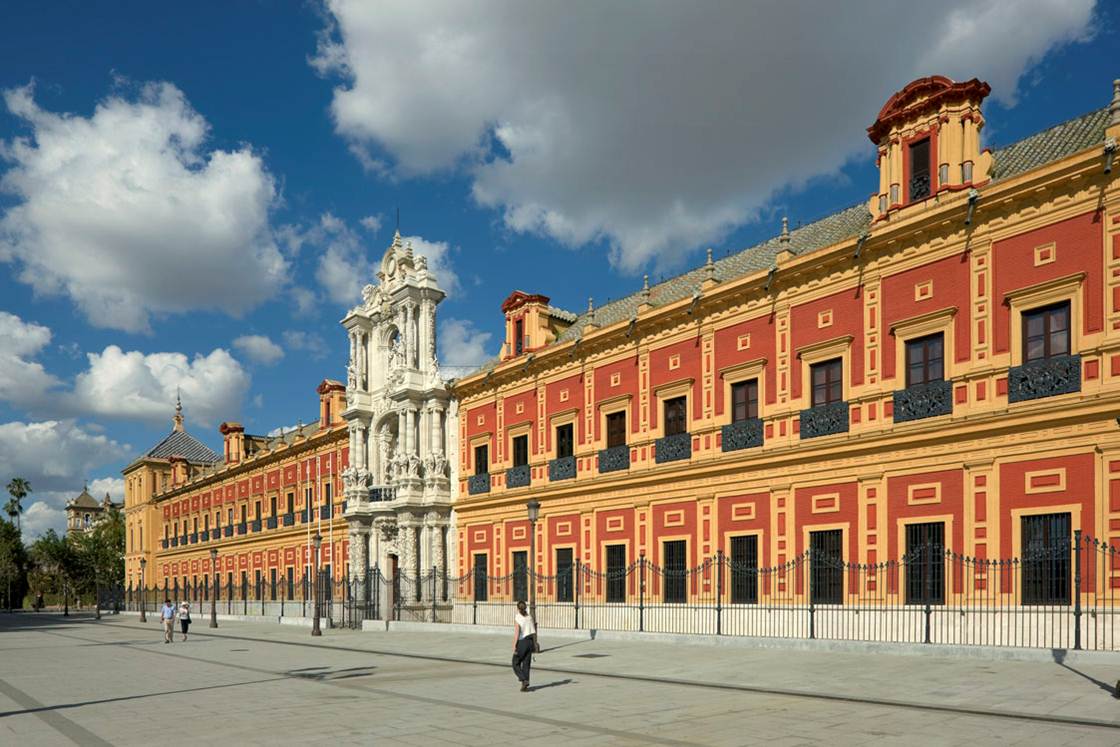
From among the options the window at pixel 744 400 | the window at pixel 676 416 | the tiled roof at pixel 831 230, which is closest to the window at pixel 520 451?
the tiled roof at pixel 831 230

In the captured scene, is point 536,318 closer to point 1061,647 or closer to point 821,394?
point 821,394

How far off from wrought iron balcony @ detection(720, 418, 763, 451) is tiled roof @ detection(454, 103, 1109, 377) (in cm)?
391

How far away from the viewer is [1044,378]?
16594mm

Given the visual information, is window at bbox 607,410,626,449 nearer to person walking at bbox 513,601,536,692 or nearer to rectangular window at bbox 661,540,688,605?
rectangular window at bbox 661,540,688,605

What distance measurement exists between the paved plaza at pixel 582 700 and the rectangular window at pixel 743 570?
2778mm

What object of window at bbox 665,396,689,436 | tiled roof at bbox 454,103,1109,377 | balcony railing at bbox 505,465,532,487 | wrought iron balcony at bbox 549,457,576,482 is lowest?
balcony railing at bbox 505,465,532,487

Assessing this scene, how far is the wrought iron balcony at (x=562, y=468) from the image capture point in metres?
27.8

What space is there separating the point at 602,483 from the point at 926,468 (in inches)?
406

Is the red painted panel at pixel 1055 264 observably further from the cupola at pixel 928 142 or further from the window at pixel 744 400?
the window at pixel 744 400

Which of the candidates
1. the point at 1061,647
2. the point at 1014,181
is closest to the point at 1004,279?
the point at 1014,181

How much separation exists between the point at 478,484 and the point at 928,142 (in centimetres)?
1924

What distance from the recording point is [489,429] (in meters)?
32.0

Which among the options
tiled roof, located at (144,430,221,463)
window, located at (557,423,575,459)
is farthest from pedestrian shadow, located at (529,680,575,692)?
tiled roof, located at (144,430,221,463)

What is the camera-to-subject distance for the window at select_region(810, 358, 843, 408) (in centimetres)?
2044
